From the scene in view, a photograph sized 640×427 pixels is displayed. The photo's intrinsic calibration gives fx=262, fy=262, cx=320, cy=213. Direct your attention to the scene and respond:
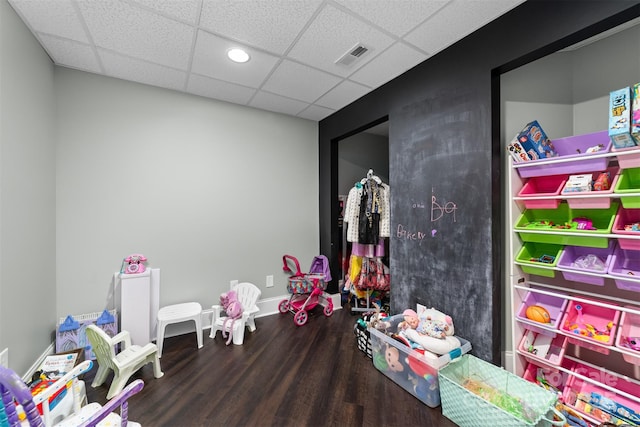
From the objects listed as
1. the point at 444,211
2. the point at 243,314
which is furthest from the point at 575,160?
the point at 243,314

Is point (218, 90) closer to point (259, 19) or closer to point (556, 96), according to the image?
point (259, 19)

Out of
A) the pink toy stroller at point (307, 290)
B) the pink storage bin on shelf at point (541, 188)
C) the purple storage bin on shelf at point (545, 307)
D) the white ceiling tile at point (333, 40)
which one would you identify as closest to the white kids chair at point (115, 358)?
the pink toy stroller at point (307, 290)

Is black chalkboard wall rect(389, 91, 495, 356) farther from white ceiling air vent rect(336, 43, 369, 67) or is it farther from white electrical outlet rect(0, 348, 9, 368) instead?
white electrical outlet rect(0, 348, 9, 368)

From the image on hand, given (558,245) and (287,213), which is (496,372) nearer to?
(558,245)

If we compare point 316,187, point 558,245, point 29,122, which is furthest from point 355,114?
point 29,122

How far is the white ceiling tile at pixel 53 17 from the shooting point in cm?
Answer: 163

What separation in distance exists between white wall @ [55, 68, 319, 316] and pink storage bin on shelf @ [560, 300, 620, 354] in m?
2.65

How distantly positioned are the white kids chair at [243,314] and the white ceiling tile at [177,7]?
8.08 feet

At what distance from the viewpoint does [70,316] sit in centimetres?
219

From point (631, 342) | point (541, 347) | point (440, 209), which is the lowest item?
point (541, 347)

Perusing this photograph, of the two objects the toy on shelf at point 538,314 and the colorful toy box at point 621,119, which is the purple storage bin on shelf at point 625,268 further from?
the colorful toy box at point 621,119

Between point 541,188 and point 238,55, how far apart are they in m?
2.57

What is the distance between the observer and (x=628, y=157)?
4.50 ft

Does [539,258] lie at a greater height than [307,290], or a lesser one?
greater
